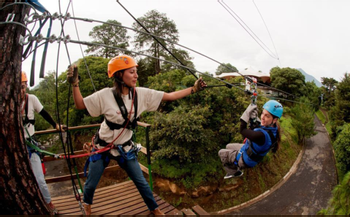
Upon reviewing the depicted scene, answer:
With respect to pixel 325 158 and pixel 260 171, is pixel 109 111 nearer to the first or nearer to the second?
pixel 260 171

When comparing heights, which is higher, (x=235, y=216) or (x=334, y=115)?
(x=334, y=115)

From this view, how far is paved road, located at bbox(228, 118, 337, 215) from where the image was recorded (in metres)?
14.2

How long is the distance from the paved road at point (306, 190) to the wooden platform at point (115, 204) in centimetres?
1195

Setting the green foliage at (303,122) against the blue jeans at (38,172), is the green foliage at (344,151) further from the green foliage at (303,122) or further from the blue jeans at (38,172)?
the blue jeans at (38,172)

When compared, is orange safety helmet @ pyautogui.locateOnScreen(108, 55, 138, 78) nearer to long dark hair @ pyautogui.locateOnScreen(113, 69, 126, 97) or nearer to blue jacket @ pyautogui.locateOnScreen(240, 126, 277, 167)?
long dark hair @ pyautogui.locateOnScreen(113, 69, 126, 97)

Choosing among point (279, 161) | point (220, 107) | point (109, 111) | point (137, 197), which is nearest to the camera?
point (109, 111)

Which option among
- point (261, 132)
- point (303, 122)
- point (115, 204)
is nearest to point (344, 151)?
point (303, 122)

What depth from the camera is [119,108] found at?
2.37 m

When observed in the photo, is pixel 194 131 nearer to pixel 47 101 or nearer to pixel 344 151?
pixel 344 151

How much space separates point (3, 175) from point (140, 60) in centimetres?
1942

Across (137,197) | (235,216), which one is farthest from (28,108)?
(235,216)

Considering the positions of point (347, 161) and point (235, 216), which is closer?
point (235, 216)

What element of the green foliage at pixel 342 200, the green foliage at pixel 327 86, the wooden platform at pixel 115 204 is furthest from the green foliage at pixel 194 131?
the green foliage at pixel 327 86

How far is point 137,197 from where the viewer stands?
356cm
